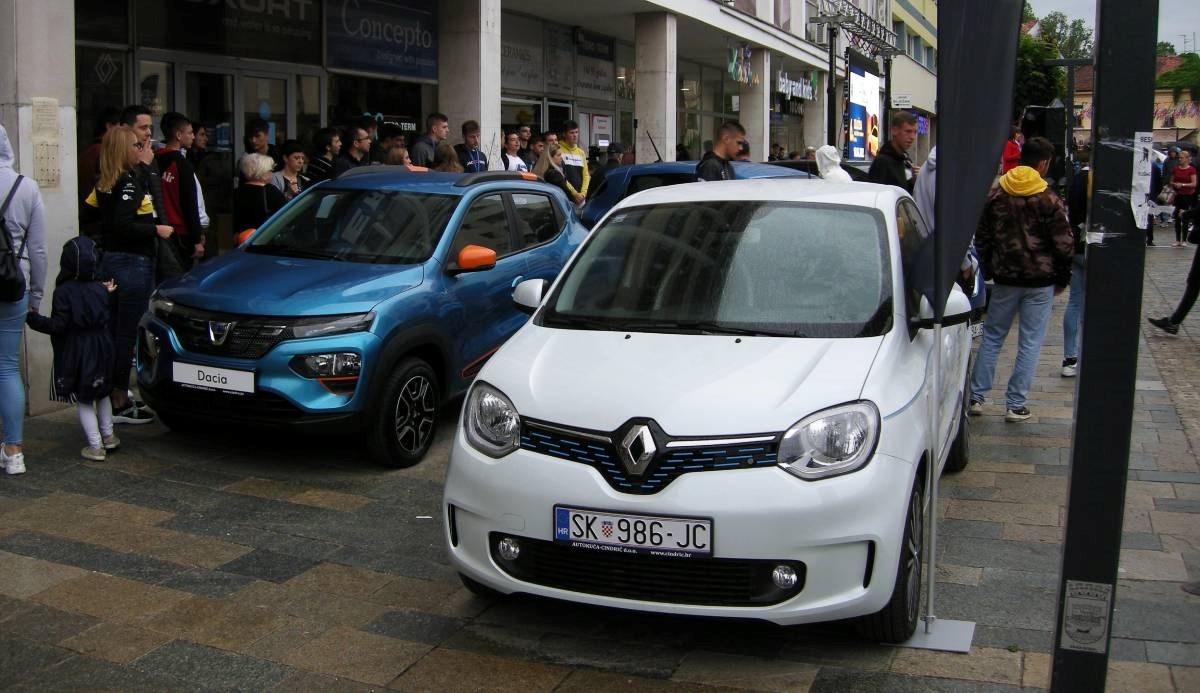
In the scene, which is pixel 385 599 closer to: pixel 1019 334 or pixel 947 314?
pixel 947 314

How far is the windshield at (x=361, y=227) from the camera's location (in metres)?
7.38

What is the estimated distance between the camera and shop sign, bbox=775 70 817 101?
3091cm

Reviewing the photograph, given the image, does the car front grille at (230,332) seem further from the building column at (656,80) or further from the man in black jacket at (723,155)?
the building column at (656,80)

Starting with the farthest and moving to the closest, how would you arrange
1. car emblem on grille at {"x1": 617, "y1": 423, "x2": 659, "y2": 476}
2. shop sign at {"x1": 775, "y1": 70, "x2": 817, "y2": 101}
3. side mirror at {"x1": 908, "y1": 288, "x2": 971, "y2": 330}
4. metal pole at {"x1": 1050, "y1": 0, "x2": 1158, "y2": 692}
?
shop sign at {"x1": 775, "y1": 70, "x2": 817, "y2": 101} → side mirror at {"x1": 908, "y1": 288, "x2": 971, "y2": 330} → car emblem on grille at {"x1": 617, "y1": 423, "x2": 659, "y2": 476} → metal pole at {"x1": 1050, "y1": 0, "x2": 1158, "y2": 692}

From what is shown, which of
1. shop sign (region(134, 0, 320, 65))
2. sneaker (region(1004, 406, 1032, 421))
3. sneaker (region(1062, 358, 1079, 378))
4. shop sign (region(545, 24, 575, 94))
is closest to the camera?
sneaker (region(1004, 406, 1032, 421))

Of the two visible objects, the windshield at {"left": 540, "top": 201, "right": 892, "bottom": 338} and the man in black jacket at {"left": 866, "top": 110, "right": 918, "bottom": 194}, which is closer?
the windshield at {"left": 540, "top": 201, "right": 892, "bottom": 338}

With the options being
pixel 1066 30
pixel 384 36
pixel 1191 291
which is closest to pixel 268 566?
pixel 1066 30

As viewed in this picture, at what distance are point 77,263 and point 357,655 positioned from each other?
3.35 m

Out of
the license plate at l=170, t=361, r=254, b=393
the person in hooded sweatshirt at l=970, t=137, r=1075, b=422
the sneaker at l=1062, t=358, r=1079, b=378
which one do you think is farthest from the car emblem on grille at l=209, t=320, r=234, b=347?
the sneaker at l=1062, t=358, r=1079, b=378

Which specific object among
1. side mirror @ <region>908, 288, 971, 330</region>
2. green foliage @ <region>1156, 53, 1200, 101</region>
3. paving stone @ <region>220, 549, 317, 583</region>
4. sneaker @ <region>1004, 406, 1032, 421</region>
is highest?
green foliage @ <region>1156, 53, 1200, 101</region>

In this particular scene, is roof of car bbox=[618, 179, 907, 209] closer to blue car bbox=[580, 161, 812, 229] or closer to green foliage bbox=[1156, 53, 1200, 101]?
green foliage bbox=[1156, 53, 1200, 101]

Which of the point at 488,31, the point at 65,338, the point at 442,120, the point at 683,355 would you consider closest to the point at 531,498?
the point at 683,355

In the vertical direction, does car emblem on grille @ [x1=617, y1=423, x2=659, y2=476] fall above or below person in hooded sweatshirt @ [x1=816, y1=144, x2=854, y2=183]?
below

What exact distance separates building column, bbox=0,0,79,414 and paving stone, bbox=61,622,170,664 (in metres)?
4.10
